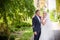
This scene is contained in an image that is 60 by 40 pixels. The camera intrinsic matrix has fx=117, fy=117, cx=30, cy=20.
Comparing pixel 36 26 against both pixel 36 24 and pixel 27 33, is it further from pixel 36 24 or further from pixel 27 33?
pixel 27 33

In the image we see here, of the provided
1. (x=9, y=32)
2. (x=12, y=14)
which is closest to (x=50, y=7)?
(x=12, y=14)

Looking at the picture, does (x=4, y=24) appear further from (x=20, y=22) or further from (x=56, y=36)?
(x=56, y=36)

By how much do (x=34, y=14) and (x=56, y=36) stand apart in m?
0.35

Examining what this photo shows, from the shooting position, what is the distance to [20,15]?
1330 mm

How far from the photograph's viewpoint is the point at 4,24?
1.33m

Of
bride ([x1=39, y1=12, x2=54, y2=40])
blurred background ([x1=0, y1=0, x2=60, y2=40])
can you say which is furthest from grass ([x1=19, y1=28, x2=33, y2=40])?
bride ([x1=39, y1=12, x2=54, y2=40])

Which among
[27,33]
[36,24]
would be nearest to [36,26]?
[36,24]

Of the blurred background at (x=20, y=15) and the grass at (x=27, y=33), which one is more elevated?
the blurred background at (x=20, y=15)

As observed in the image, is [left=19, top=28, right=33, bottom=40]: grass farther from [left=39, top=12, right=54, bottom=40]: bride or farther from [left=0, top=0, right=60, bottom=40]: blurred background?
[left=39, top=12, right=54, bottom=40]: bride

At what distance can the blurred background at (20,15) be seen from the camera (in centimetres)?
131

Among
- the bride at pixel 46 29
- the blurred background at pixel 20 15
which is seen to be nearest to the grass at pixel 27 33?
the blurred background at pixel 20 15

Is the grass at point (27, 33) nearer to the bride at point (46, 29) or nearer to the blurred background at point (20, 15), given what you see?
the blurred background at point (20, 15)

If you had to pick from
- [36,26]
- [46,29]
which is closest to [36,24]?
[36,26]

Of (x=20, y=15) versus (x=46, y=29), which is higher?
(x=20, y=15)
